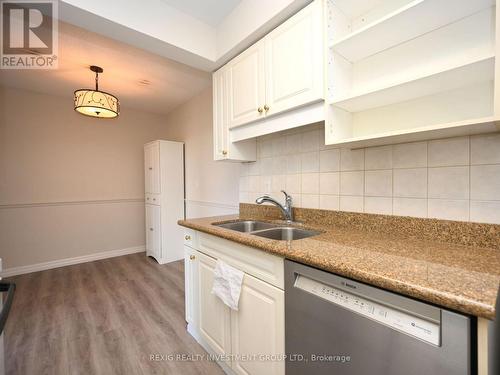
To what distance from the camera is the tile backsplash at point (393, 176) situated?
1.00 metres

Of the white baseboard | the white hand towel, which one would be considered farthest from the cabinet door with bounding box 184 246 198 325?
the white baseboard

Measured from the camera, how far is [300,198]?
1706mm

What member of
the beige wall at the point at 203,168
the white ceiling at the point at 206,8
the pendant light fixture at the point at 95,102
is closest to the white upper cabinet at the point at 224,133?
the white ceiling at the point at 206,8

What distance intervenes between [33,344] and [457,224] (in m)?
2.75

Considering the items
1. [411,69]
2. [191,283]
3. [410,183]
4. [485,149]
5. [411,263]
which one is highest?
[411,69]

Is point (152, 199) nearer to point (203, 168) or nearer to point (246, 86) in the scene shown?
point (203, 168)

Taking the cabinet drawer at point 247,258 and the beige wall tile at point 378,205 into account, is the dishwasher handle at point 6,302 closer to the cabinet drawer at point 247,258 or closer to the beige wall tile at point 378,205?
the cabinet drawer at point 247,258

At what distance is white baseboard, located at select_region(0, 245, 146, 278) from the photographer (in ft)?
9.46

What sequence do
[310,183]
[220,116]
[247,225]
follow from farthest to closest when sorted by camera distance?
1. [220,116]
2. [247,225]
3. [310,183]

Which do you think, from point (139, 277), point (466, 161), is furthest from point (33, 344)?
point (466, 161)

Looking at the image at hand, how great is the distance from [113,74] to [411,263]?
315 centimetres

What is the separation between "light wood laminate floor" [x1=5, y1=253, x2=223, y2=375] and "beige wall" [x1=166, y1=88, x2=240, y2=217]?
0.97 metres

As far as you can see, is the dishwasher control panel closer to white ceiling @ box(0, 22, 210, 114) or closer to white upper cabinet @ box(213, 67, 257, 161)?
white upper cabinet @ box(213, 67, 257, 161)

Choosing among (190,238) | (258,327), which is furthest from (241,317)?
(190,238)
